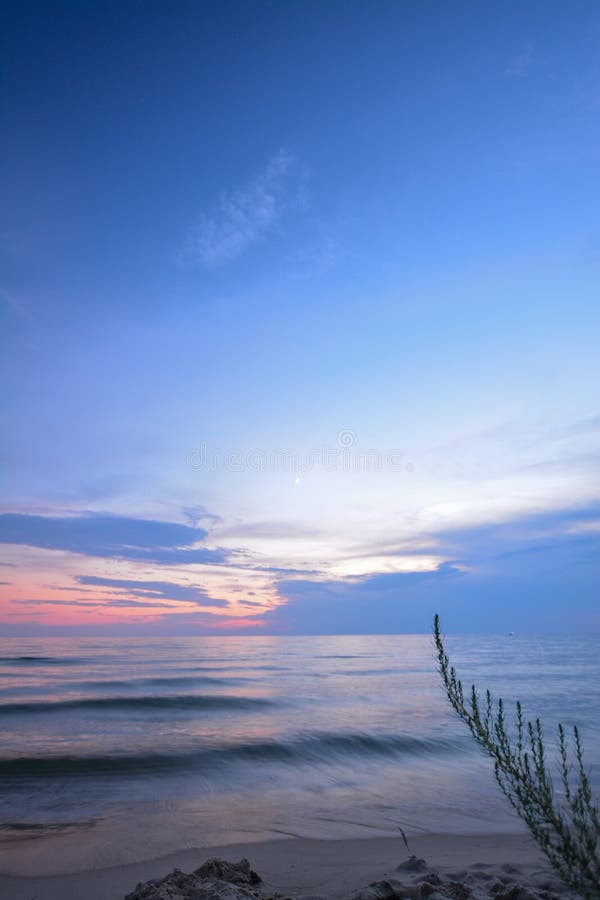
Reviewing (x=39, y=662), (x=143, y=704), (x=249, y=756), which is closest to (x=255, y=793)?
(x=249, y=756)

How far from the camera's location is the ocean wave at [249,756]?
1212 cm

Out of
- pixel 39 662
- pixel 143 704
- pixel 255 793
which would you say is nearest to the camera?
pixel 255 793

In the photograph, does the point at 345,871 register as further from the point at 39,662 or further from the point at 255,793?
the point at 39,662

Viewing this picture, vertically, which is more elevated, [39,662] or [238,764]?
[238,764]

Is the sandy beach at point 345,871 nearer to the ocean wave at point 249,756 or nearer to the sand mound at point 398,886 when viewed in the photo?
the sand mound at point 398,886

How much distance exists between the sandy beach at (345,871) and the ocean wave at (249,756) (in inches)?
208

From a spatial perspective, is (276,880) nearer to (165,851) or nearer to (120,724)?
(165,851)

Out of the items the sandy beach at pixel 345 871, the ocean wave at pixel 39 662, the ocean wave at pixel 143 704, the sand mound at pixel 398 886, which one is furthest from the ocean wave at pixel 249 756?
the ocean wave at pixel 39 662

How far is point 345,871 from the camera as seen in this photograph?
243 inches

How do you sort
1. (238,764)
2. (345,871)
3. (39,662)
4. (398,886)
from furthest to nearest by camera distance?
(39,662), (238,764), (345,871), (398,886)

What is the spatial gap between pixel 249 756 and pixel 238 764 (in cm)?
83

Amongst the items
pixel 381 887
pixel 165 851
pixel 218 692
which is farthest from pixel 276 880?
pixel 218 692

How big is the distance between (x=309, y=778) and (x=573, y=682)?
92.4ft

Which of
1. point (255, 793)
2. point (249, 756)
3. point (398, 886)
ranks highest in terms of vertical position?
point (398, 886)
